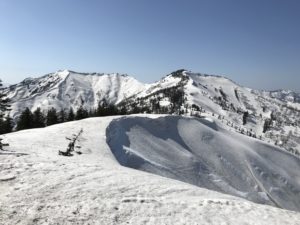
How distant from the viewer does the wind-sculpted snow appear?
228 ft

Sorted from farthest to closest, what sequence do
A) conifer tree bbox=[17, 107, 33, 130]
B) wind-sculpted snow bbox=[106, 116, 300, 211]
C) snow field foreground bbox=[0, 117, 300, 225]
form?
conifer tree bbox=[17, 107, 33, 130]
wind-sculpted snow bbox=[106, 116, 300, 211]
snow field foreground bbox=[0, 117, 300, 225]

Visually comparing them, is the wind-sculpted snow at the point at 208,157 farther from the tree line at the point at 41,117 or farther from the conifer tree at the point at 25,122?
the conifer tree at the point at 25,122

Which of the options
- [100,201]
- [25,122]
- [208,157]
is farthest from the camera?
[208,157]

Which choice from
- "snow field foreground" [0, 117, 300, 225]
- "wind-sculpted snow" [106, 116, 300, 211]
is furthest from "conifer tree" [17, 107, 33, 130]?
"snow field foreground" [0, 117, 300, 225]

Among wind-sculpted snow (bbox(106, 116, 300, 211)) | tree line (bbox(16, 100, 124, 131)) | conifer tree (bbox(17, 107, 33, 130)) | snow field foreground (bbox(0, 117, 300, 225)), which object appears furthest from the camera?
tree line (bbox(16, 100, 124, 131))

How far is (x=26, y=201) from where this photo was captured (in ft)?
48.3

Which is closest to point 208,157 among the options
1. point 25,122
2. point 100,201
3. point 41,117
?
point 41,117

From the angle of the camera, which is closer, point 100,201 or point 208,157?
point 100,201

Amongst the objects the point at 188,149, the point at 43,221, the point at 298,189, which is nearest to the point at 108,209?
the point at 43,221

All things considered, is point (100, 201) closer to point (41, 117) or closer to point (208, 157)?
point (41, 117)

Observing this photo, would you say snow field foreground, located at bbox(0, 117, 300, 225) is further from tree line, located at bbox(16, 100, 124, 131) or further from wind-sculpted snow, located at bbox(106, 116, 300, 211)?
tree line, located at bbox(16, 100, 124, 131)

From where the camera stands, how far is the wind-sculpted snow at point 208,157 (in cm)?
6941

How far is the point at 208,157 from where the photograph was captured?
95625mm

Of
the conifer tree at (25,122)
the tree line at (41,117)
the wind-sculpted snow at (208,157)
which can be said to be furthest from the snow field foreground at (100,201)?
the tree line at (41,117)
